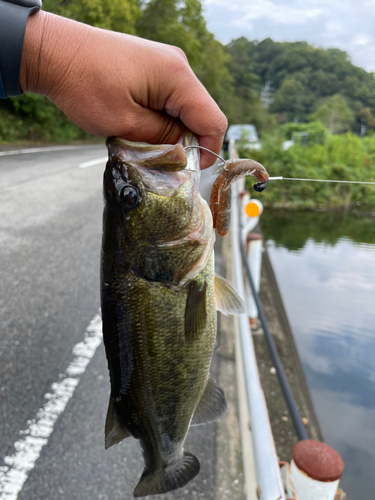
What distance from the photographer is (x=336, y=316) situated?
27.9 ft

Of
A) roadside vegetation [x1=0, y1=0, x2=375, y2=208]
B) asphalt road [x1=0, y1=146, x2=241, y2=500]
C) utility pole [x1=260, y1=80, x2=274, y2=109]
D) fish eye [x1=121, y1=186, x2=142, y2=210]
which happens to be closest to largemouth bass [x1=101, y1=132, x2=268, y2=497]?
fish eye [x1=121, y1=186, x2=142, y2=210]

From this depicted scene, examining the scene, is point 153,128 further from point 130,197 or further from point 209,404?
point 209,404

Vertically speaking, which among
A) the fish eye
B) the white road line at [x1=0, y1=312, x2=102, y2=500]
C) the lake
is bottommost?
the lake

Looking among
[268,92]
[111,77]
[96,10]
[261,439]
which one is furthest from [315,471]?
[268,92]

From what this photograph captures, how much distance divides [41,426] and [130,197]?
233cm

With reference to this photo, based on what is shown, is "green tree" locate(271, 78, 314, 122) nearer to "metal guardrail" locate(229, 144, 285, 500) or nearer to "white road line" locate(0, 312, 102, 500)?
"white road line" locate(0, 312, 102, 500)

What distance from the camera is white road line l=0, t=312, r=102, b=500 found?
8.15ft

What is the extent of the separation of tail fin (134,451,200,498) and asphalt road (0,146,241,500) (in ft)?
3.15

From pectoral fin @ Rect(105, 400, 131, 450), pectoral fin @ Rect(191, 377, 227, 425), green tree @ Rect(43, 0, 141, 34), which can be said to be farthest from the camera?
green tree @ Rect(43, 0, 141, 34)

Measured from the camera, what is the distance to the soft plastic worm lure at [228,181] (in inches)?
56.7

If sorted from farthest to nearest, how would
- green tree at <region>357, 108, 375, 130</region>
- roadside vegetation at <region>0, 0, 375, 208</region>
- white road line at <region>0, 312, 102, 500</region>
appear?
roadside vegetation at <region>0, 0, 375, 208</region>
green tree at <region>357, 108, 375, 130</region>
white road line at <region>0, 312, 102, 500</region>

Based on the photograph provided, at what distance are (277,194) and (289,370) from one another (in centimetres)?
1156

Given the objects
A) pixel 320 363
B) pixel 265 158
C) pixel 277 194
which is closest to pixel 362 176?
pixel 265 158

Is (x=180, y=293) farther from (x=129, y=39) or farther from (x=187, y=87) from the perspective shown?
(x=129, y=39)
